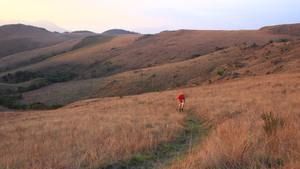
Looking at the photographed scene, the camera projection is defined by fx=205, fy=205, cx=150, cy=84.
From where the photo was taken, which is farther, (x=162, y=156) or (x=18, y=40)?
(x=18, y=40)

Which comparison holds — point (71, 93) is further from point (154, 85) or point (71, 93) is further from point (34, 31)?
point (34, 31)

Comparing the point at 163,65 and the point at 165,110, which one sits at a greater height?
the point at 163,65

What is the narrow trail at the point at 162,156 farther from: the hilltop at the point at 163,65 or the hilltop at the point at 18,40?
the hilltop at the point at 18,40

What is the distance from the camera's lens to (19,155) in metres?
5.30

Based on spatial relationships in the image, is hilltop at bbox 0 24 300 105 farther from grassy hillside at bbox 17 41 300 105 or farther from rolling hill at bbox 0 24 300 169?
rolling hill at bbox 0 24 300 169

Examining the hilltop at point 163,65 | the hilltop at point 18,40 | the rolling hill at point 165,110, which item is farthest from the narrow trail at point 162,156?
the hilltop at point 18,40

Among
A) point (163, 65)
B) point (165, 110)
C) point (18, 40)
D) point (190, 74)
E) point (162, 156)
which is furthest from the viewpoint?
point (18, 40)

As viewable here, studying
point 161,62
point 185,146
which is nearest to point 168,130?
point 185,146

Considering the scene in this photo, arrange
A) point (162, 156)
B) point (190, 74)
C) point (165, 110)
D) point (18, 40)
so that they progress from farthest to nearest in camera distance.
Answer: point (18, 40) < point (190, 74) < point (165, 110) < point (162, 156)

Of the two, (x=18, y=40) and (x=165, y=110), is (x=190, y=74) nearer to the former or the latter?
(x=165, y=110)

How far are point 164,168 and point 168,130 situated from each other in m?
3.15

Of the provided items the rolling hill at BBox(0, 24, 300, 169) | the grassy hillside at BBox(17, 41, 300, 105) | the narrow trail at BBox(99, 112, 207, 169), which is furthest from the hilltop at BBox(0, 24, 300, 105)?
the narrow trail at BBox(99, 112, 207, 169)

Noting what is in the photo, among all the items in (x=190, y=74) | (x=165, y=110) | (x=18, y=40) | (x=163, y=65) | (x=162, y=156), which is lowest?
(x=165, y=110)

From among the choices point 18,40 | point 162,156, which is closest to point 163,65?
point 162,156
